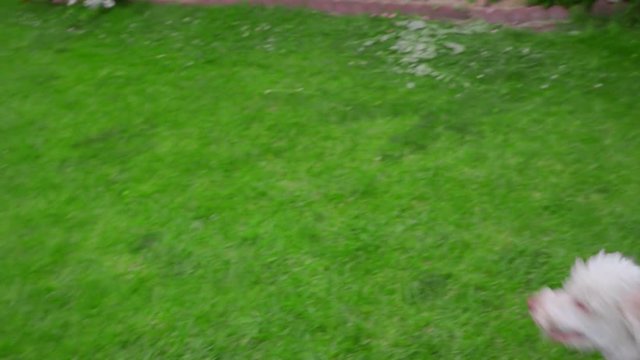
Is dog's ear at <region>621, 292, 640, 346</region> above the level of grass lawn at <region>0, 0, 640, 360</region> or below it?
above

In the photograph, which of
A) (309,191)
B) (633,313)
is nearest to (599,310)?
(633,313)

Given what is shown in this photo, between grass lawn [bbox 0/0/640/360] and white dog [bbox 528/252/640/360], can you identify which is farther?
grass lawn [bbox 0/0/640/360]

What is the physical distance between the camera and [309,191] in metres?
4.04

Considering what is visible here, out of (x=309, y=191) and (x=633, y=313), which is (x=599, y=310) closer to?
(x=633, y=313)

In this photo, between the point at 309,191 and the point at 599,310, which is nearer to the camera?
the point at 599,310

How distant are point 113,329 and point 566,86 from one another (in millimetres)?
3508

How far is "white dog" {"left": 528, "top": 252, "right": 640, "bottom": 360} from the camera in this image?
1.99 metres

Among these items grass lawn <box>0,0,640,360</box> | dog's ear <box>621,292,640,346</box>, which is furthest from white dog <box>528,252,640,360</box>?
grass lawn <box>0,0,640,360</box>

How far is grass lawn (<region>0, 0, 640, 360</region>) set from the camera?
318cm

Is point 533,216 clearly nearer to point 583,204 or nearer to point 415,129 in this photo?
point 583,204

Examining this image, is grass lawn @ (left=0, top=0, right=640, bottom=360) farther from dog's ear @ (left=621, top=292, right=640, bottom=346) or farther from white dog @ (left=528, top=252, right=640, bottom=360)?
dog's ear @ (left=621, top=292, right=640, bottom=346)

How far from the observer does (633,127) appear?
4.32 meters

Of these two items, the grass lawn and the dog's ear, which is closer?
the dog's ear

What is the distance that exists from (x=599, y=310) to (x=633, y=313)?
15 centimetres
